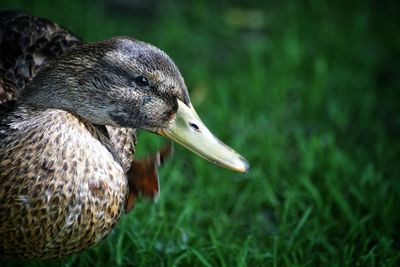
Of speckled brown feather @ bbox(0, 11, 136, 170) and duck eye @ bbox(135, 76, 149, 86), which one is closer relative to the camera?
duck eye @ bbox(135, 76, 149, 86)

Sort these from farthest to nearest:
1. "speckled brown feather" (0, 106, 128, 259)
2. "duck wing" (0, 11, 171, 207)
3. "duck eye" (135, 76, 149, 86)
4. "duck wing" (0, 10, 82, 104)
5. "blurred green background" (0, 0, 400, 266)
A: "blurred green background" (0, 0, 400, 266) → "duck wing" (0, 10, 82, 104) → "duck wing" (0, 11, 171, 207) → "duck eye" (135, 76, 149, 86) → "speckled brown feather" (0, 106, 128, 259)

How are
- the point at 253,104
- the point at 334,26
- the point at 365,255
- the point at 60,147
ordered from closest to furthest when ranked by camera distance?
the point at 60,147
the point at 365,255
the point at 253,104
the point at 334,26

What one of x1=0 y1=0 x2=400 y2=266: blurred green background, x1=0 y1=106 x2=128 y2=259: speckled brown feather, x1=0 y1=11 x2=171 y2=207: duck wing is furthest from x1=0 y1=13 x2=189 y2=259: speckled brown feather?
x1=0 y1=0 x2=400 y2=266: blurred green background

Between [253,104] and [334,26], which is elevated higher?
[334,26]

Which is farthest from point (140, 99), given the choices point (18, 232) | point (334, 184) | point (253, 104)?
point (253, 104)

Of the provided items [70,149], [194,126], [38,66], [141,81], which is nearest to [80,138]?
[70,149]

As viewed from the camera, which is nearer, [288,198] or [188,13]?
[288,198]

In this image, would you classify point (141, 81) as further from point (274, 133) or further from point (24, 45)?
point (274, 133)

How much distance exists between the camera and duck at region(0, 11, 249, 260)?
222cm

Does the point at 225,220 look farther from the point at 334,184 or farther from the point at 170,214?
the point at 334,184

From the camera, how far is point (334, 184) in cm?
350

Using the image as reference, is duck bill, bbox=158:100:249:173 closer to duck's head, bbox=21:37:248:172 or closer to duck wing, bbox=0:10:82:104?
duck's head, bbox=21:37:248:172

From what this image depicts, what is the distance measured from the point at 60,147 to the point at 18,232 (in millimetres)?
330

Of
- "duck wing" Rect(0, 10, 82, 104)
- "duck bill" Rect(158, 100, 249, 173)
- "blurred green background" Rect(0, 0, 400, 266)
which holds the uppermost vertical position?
"duck wing" Rect(0, 10, 82, 104)
